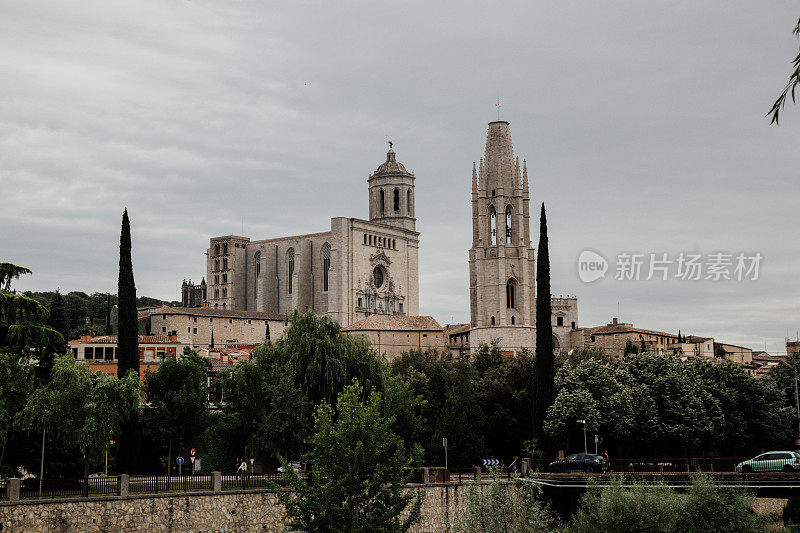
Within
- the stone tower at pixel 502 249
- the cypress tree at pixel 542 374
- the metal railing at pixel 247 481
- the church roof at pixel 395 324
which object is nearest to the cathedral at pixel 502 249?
the stone tower at pixel 502 249

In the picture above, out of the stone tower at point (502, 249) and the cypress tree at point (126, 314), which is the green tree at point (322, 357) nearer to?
the cypress tree at point (126, 314)

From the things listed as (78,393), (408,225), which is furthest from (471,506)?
(408,225)

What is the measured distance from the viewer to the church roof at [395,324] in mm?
104500

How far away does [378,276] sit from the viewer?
146 meters

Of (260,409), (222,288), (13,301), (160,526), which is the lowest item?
(160,526)

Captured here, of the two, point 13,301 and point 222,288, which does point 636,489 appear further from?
point 222,288

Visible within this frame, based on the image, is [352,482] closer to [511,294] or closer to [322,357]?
[322,357]

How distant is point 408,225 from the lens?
15400 cm

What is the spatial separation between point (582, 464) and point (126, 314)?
69.2 ft

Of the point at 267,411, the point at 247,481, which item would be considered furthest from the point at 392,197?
the point at 247,481

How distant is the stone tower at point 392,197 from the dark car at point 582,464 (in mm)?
110463

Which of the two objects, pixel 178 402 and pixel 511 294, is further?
pixel 511 294

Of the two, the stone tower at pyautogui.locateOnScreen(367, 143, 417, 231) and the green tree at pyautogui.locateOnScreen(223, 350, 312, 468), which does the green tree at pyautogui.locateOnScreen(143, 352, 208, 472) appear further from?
the stone tower at pyautogui.locateOnScreen(367, 143, 417, 231)

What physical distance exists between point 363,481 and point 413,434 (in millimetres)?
23571
